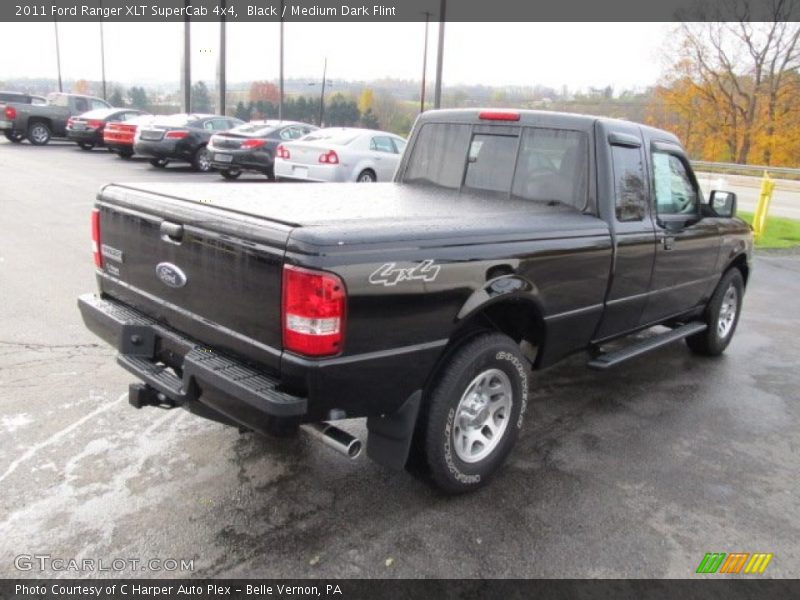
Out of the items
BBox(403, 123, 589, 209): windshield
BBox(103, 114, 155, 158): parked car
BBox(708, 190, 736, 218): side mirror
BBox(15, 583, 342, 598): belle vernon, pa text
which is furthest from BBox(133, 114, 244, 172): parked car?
BBox(15, 583, 342, 598): belle vernon, pa text

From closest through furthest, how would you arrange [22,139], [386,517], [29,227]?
[386,517] < [29,227] < [22,139]

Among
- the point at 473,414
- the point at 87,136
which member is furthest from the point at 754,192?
the point at 473,414

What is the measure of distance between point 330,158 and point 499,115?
30.2ft

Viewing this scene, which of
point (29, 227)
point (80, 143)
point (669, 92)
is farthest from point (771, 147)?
point (29, 227)

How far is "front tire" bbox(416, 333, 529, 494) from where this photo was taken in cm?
317

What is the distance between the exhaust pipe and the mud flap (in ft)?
0.64

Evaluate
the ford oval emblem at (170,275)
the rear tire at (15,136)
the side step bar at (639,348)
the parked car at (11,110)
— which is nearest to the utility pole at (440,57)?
the parked car at (11,110)

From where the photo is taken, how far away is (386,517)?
3.21 metres

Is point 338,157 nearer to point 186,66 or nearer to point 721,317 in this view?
point 721,317

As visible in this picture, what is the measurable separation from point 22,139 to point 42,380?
84.9 ft

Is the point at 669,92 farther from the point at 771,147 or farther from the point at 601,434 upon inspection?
the point at 601,434

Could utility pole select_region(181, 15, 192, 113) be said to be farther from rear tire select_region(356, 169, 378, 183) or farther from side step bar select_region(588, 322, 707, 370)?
side step bar select_region(588, 322, 707, 370)

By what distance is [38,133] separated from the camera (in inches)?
989
